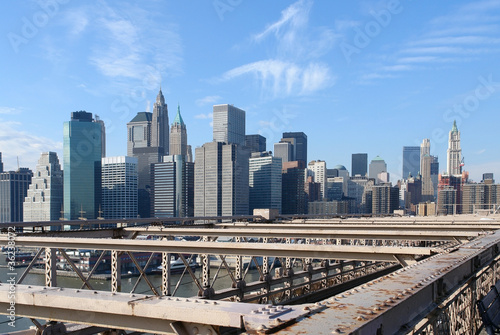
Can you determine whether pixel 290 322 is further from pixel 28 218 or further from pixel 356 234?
pixel 28 218

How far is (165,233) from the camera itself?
16.6m

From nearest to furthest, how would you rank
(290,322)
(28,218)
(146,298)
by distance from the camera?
1. (290,322)
2. (146,298)
3. (28,218)

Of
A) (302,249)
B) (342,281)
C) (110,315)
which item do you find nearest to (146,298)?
(110,315)

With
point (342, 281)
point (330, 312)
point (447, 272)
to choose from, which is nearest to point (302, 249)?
point (447, 272)

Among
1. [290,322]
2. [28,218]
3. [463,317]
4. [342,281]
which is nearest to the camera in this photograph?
[290,322]

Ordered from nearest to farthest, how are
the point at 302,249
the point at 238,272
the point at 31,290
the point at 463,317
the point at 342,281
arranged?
the point at 31,290, the point at 463,317, the point at 302,249, the point at 238,272, the point at 342,281

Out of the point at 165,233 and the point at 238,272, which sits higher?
the point at 165,233

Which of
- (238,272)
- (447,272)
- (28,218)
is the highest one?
(447,272)

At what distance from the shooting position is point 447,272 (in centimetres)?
583

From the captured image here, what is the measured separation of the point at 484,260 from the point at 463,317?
1.31 meters

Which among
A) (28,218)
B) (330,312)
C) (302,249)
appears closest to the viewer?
(330,312)

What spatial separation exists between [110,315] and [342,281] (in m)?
25.2

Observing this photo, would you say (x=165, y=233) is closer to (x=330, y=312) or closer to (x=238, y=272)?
(x=238, y=272)

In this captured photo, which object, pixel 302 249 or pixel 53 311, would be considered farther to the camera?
pixel 302 249
